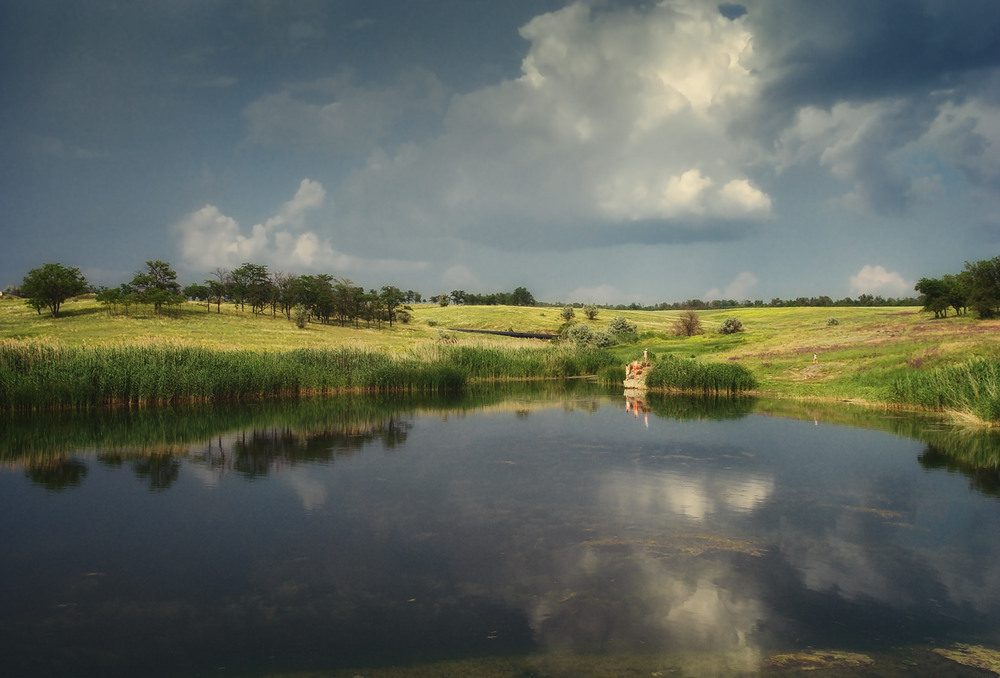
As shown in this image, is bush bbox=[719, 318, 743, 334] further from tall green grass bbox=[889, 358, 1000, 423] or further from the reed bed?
tall green grass bbox=[889, 358, 1000, 423]

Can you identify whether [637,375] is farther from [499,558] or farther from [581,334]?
[499,558]

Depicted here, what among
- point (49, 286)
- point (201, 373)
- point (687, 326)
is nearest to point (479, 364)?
point (201, 373)

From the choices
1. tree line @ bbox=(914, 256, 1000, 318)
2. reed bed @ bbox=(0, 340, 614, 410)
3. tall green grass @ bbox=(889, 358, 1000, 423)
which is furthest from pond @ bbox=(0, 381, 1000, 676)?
tree line @ bbox=(914, 256, 1000, 318)

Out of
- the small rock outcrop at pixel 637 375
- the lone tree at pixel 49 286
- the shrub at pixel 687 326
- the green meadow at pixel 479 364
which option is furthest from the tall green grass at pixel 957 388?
the lone tree at pixel 49 286

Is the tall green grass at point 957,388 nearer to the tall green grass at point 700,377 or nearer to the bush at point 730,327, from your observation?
the tall green grass at point 700,377

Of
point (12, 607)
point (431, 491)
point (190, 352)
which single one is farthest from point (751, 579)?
point (190, 352)

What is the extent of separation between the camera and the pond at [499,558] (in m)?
7.00

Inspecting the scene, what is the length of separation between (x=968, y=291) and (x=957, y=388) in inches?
918

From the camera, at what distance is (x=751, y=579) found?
29.5 ft

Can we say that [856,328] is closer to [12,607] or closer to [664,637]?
[664,637]

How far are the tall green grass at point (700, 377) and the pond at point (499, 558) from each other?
15.1 m

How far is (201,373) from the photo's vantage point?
2945 cm

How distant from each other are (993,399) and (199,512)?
2486 cm

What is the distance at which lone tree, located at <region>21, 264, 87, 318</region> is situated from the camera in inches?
2650
